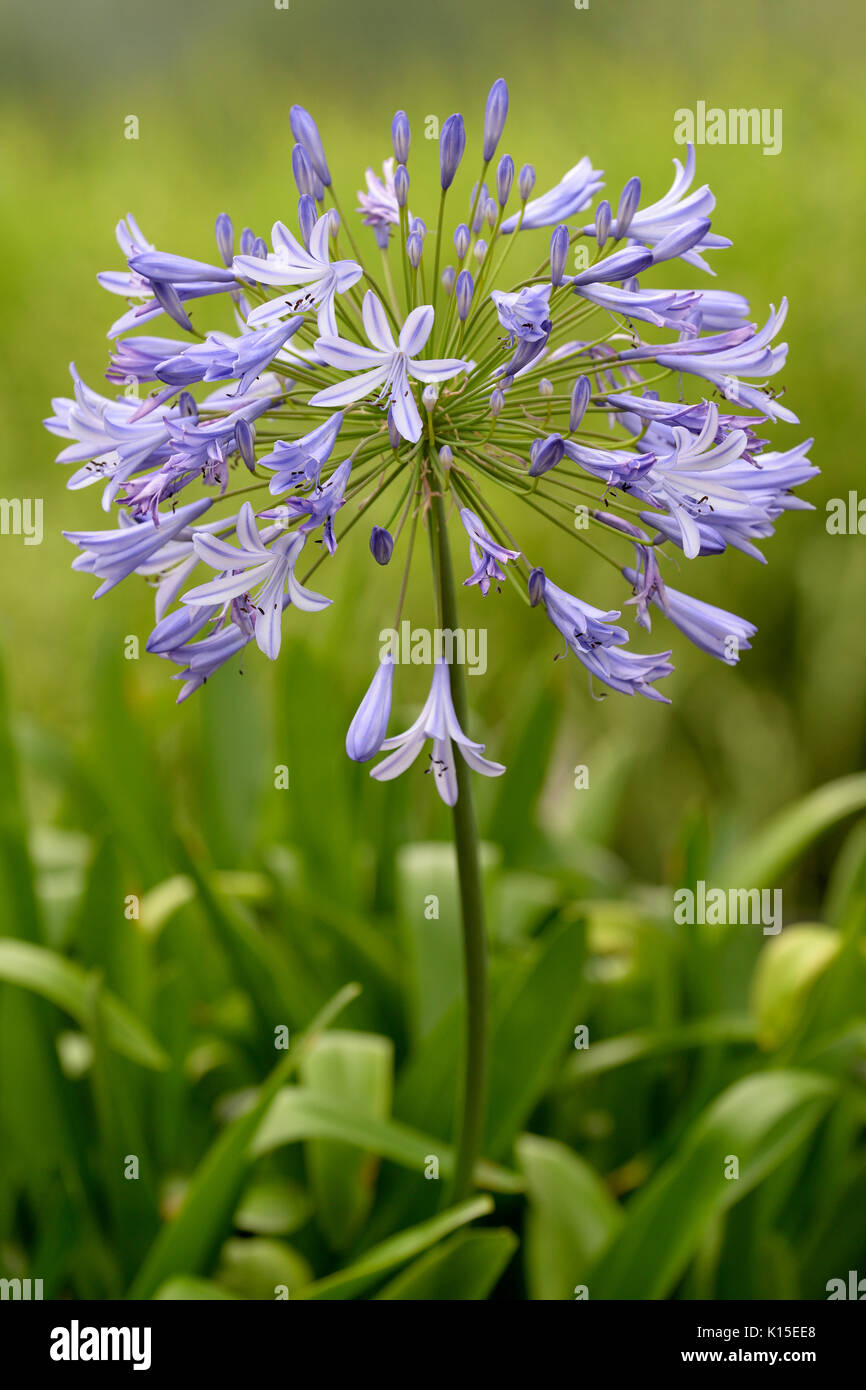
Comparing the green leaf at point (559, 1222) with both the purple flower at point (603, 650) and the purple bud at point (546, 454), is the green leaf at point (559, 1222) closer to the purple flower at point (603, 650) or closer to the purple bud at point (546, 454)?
the purple flower at point (603, 650)

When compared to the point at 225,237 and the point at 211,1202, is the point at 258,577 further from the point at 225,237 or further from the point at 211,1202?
the point at 211,1202

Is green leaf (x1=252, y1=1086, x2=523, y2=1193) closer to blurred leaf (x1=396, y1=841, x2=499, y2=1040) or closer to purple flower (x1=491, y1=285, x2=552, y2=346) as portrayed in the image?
blurred leaf (x1=396, y1=841, x2=499, y2=1040)

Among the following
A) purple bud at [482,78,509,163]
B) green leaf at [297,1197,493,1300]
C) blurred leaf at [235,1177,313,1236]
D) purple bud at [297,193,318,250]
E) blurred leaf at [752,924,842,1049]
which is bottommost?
blurred leaf at [235,1177,313,1236]

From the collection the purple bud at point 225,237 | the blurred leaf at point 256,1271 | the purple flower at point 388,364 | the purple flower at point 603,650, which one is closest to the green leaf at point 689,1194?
the blurred leaf at point 256,1271

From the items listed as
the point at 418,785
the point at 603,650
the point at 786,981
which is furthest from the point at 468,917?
the point at 418,785

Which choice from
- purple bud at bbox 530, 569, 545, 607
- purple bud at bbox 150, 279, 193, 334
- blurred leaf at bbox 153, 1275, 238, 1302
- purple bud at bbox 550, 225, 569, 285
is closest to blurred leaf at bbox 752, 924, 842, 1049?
blurred leaf at bbox 153, 1275, 238, 1302
